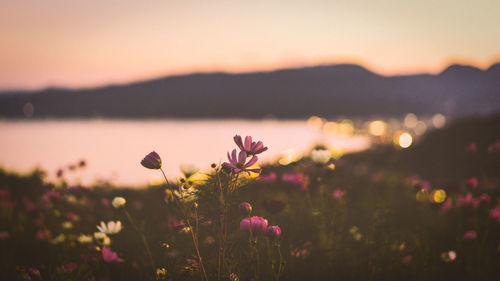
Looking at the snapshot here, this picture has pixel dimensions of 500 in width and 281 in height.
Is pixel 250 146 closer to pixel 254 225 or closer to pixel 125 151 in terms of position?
pixel 254 225

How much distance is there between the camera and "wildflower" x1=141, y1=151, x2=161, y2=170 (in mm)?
1738

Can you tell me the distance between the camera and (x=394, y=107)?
13938 cm

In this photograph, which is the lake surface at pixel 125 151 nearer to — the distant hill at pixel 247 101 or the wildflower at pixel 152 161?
the wildflower at pixel 152 161

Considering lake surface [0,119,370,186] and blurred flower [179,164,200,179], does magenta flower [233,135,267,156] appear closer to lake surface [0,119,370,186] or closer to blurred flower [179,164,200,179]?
lake surface [0,119,370,186]

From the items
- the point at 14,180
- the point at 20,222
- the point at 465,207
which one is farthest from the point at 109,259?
the point at 14,180

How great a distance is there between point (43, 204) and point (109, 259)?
71.2 inches

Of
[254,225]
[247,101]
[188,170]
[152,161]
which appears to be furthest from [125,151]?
[247,101]

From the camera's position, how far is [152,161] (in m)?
1.75

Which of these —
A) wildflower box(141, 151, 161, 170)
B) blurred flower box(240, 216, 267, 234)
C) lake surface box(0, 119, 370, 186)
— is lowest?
lake surface box(0, 119, 370, 186)

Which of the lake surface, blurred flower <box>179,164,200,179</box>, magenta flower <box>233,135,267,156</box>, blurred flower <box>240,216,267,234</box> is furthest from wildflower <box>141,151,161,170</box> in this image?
blurred flower <box>240,216,267,234</box>

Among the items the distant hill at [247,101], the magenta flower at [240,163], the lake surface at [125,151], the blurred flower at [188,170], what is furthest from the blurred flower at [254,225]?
the distant hill at [247,101]

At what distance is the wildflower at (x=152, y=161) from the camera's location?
1.74 metres

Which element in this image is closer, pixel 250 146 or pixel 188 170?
pixel 250 146

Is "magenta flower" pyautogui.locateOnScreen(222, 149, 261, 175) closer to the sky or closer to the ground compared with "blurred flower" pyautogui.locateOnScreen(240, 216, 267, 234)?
closer to the sky
